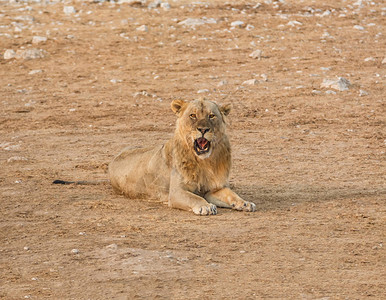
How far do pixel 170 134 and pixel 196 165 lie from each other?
3772 millimetres

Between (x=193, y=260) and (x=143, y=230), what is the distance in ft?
3.20

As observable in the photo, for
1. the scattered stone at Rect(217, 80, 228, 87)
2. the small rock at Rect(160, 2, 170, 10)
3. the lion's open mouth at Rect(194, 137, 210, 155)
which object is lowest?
the scattered stone at Rect(217, 80, 228, 87)

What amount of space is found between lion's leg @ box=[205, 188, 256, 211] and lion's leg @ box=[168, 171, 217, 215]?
0.21 metres

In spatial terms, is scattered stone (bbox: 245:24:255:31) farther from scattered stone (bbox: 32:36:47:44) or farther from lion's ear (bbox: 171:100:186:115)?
lion's ear (bbox: 171:100:186:115)

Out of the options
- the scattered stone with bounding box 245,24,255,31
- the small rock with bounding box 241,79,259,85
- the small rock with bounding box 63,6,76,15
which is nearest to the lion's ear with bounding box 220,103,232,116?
the small rock with bounding box 241,79,259,85

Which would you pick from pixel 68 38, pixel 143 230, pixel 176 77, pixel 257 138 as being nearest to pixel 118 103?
pixel 176 77

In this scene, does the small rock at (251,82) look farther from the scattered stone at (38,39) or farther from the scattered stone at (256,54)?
the scattered stone at (38,39)

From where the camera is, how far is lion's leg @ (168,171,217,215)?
6.96m

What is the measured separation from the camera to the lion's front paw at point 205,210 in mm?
6949

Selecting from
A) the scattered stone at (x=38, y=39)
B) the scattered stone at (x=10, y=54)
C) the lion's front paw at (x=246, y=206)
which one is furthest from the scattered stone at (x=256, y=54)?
the lion's front paw at (x=246, y=206)

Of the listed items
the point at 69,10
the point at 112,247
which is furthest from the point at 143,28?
the point at 112,247

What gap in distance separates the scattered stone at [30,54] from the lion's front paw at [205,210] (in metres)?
9.63

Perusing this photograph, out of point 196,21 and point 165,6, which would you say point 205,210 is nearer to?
point 196,21

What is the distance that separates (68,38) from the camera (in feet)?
55.2
